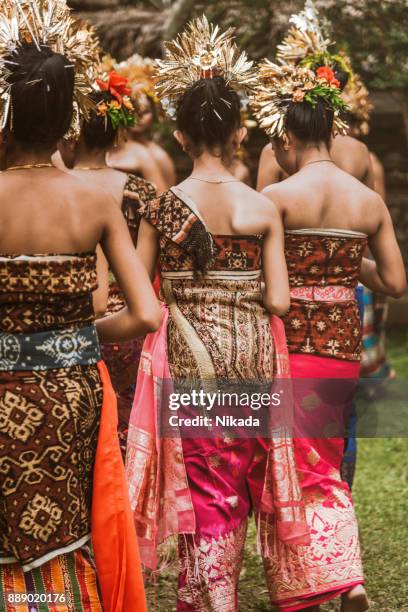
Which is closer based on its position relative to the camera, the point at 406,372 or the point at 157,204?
the point at 157,204

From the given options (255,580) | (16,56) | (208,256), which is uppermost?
(16,56)

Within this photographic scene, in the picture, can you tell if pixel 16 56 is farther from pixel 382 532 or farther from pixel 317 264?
pixel 382 532

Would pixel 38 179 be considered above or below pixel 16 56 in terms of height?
below

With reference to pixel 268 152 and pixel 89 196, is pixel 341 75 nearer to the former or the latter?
pixel 268 152

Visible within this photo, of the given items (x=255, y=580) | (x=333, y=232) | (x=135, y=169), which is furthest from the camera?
(x=135, y=169)

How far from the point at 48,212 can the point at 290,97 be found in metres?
1.91

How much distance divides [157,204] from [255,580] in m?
1.92

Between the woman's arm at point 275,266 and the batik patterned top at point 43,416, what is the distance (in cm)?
110

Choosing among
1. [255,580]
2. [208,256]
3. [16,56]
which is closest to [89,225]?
[16,56]

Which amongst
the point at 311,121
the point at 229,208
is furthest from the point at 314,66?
the point at 229,208

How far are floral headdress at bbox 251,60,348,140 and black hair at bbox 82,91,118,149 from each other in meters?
0.71

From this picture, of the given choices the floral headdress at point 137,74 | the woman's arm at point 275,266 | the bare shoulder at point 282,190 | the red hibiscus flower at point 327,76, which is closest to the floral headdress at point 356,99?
the floral headdress at point 137,74

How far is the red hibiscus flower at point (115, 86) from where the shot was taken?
511 centimetres

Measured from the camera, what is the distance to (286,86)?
180 inches
